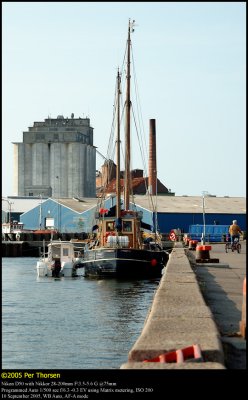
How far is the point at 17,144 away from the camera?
146 meters

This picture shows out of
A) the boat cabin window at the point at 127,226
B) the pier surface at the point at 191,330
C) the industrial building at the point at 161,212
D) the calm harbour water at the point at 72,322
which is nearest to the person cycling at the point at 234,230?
the calm harbour water at the point at 72,322

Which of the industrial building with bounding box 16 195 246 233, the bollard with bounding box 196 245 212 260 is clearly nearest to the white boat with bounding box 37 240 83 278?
the bollard with bounding box 196 245 212 260

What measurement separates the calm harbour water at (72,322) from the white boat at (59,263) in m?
3.84

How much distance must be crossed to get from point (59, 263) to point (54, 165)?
308 ft

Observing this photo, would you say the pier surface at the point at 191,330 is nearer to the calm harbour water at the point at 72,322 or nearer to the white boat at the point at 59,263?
the calm harbour water at the point at 72,322

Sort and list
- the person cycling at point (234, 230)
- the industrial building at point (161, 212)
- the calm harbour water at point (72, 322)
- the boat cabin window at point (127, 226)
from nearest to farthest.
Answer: the calm harbour water at point (72, 322)
the person cycling at point (234, 230)
the boat cabin window at point (127, 226)
the industrial building at point (161, 212)

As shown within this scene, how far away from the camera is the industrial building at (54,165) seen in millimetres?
142500

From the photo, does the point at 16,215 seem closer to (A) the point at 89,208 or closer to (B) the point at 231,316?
(A) the point at 89,208

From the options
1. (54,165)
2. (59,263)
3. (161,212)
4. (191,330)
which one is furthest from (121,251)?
(54,165)

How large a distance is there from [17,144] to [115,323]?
405 feet

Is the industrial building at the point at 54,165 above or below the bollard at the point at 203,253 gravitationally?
above

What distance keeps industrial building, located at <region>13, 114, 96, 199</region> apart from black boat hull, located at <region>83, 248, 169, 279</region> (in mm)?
93825

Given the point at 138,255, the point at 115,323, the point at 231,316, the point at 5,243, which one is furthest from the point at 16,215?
the point at 231,316

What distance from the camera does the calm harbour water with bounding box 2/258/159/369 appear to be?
18031mm
